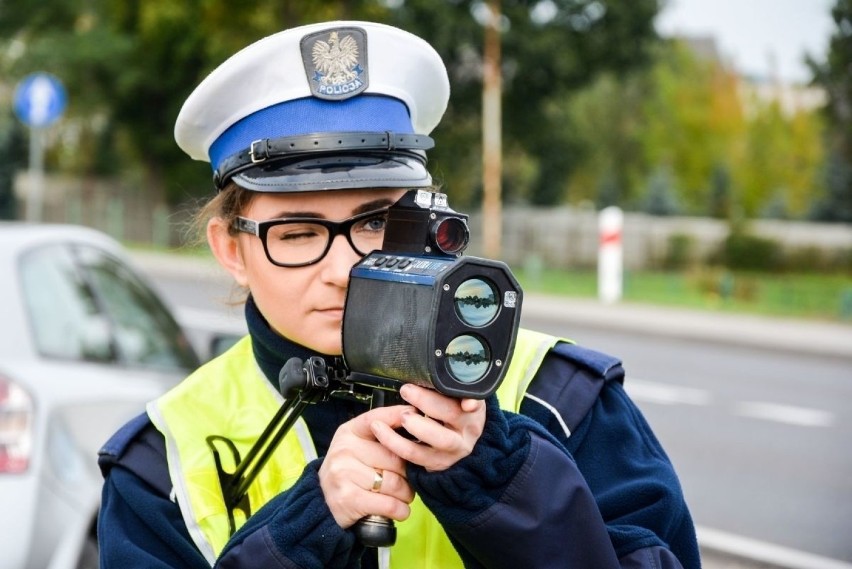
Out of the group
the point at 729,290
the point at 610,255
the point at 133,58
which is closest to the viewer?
the point at 610,255

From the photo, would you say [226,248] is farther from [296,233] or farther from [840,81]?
[840,81]

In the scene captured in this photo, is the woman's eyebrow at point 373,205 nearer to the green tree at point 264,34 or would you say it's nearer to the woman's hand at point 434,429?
the woman's hand at point 434,429

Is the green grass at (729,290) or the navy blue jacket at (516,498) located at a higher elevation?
the navy blue jacket at (516,498)

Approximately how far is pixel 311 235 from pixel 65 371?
2.51m

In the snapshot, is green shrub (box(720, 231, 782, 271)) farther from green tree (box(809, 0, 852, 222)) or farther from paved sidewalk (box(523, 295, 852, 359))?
paved sidewalk (box(523, 295, 852, 359))

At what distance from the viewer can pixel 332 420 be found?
172 cm

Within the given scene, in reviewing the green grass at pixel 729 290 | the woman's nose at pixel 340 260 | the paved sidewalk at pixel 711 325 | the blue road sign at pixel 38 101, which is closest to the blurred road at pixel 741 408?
the paved sidewalk at pixel 711 325

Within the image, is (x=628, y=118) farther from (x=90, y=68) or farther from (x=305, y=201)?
(x=305, y=201)

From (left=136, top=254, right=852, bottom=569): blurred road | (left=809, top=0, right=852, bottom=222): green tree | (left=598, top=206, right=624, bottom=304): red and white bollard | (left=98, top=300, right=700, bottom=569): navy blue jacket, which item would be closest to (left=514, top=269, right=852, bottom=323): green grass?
(left=598, top=206, right=624, bottom=304): red and white bollard

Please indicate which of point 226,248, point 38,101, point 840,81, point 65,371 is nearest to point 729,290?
point 840,81

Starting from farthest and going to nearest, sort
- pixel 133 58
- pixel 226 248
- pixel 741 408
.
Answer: pixel 133 58, pixel 741 408, pixel 226 248

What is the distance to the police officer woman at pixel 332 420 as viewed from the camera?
144 cm

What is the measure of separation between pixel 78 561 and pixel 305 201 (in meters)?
2.35

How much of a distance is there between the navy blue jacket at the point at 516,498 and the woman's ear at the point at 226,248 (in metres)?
0.12
